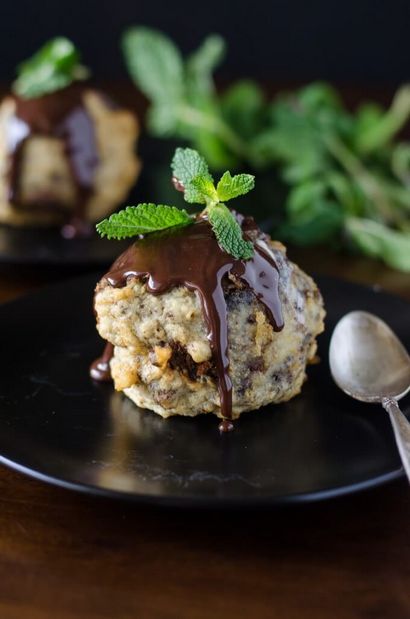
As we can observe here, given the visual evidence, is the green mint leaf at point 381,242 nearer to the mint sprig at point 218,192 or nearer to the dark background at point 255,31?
the mint sprig at point 218,192

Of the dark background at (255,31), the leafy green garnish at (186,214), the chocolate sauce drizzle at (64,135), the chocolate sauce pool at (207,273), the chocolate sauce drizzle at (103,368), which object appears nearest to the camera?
the chocolate sauce pool at (207,273)

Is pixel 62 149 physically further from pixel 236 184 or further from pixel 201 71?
pixel 236 184

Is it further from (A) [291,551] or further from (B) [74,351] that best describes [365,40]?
(A) [291,551]

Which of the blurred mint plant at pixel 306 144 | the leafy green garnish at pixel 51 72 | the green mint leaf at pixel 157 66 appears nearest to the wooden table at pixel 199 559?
the blurred mint plant at pixel 306 144

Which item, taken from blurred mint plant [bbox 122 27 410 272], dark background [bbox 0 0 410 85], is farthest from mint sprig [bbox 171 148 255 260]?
dark background [bbox 0 0 410 85]

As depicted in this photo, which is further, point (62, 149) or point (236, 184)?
point (62, 149)

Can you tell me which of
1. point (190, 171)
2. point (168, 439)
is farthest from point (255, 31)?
point (168, 439)
